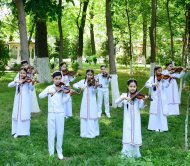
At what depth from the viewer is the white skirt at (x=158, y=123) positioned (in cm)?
1131

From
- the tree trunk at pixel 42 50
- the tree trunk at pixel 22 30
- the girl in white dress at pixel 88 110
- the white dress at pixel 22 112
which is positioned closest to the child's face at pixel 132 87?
the girl in white dress at pixel 88 110

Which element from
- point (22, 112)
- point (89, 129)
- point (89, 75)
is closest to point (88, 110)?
point (89, 129)

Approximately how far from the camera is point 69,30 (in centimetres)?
3369

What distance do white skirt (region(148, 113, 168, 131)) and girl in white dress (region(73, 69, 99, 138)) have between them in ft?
5.64

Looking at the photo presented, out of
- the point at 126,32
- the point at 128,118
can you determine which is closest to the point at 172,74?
the point at 128,118

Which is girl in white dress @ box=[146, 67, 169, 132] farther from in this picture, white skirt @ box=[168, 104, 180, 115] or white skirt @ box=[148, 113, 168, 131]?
white skirt @ box=[168, 104, 180, 115]

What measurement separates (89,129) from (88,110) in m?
0.51

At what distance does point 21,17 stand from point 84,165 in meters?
6.76

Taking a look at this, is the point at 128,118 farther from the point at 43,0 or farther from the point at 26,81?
A: the point at 43,0

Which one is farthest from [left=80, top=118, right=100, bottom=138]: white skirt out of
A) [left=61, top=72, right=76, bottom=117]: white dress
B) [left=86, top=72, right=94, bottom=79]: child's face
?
[left=61, top=72, right=76, bottom=117]: white dress

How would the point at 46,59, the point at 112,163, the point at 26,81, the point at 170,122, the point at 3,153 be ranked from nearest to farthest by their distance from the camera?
the point at 112,163, the point at 3,153, the point at 26,81, the point at 170,122, the point at 46,59

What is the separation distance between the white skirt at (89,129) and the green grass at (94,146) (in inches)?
6.7

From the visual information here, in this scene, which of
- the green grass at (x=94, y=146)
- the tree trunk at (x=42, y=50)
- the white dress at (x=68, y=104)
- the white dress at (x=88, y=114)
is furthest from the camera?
the tree trunk at (x=42, y=50)

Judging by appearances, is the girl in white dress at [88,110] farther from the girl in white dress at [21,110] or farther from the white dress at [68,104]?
the white dress at [68,104]
